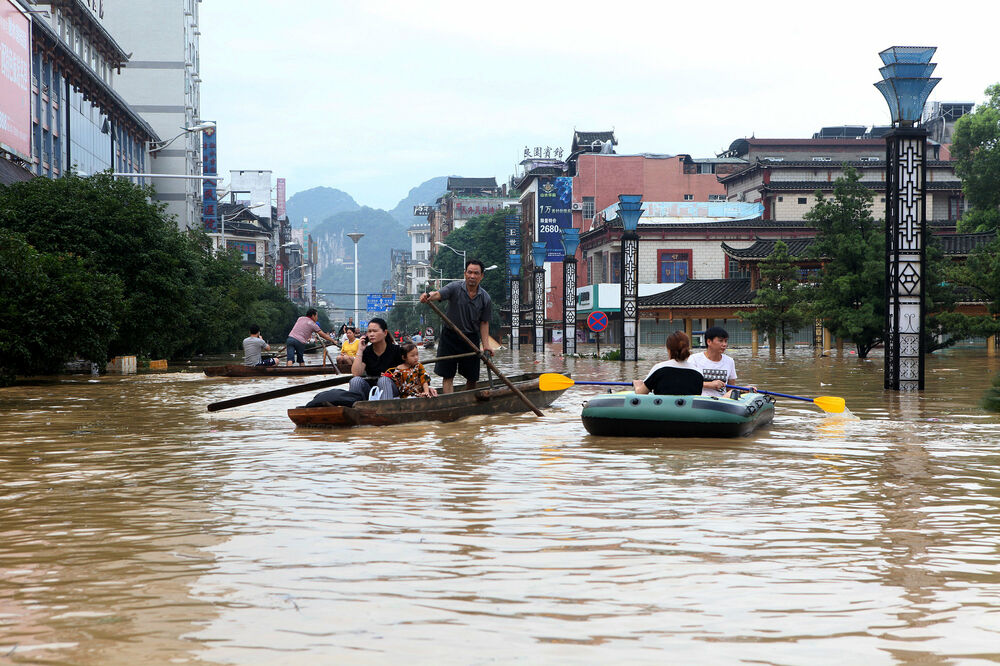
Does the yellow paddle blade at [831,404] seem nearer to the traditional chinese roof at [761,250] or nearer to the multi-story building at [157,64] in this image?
the traditional chinese roof at [761,250]

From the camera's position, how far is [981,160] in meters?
60.3

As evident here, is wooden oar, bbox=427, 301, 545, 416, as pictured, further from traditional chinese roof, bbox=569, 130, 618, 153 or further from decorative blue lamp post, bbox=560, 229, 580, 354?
traditional chinese roof, bbox=569, 130, 618, 153

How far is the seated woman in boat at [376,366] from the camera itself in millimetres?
14633

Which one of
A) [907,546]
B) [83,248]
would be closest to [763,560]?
[907,546]

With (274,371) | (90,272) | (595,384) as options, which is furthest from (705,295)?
(595,384)

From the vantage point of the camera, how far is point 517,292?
70.4m

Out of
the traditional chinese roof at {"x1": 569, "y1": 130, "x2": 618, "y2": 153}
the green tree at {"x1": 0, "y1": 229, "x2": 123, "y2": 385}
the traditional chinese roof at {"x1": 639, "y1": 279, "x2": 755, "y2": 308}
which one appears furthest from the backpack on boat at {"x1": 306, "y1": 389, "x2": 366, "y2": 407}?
the traditional chinese roof at {"x1": 569, "y1": 130, "x2": 618, "y2": 153}

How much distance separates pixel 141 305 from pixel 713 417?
21.7m

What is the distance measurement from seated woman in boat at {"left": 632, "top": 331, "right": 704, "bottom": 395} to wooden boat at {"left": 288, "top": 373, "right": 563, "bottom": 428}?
2685 millimetres

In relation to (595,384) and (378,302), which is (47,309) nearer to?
(595,384)

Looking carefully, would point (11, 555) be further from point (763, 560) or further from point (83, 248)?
point (83, 248)

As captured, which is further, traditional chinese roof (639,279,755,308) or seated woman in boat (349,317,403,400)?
traditional chinese roof (639,279,755,308)

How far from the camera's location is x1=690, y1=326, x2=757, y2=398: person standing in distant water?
13625 mm

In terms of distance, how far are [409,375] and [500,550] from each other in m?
8.17
